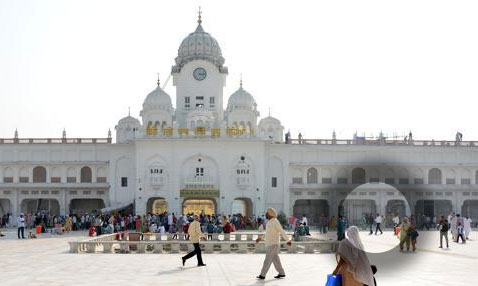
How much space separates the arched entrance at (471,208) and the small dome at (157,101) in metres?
23.6

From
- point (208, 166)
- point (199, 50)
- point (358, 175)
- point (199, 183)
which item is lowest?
point (199, 183)

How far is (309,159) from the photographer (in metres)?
56.5

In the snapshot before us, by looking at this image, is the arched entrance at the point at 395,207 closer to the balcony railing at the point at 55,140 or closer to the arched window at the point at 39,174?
the balcony railing at the point at 55,140

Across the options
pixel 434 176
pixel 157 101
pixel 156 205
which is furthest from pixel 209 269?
pixel 434 176

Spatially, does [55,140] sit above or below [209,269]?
above

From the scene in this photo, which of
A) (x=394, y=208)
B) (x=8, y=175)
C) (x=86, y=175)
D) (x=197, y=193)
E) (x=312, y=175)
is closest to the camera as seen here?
(x=197, y=193)

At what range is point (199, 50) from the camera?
2372 inches

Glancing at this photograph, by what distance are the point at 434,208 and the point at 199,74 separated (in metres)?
20.8

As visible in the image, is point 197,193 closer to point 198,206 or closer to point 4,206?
point 198,206

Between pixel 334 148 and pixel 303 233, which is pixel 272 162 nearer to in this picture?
pixel 334 148

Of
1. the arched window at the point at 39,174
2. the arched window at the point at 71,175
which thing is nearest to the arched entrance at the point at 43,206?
the arched window at the point at 39,174

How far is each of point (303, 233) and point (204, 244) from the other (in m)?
8.20

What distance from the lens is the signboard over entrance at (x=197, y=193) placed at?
52.4m

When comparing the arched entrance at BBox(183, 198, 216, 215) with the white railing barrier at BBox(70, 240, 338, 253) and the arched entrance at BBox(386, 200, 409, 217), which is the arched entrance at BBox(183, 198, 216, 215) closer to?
the arched entrance at BBox(386, 200, 409, 217)
